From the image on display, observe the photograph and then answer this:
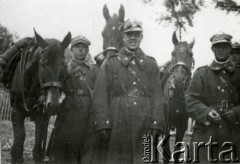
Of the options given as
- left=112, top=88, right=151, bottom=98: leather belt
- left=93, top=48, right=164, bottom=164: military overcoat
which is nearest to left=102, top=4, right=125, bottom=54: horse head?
left=93, top=48, right=164, bottom=164: military overcoat

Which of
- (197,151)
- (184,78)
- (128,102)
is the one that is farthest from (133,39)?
(184,78)

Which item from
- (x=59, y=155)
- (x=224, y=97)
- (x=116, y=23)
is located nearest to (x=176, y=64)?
(x=116, y=23)

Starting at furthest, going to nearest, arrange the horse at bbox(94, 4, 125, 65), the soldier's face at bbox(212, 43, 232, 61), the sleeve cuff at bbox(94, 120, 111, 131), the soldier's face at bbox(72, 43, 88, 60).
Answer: the horse at bbox(94, 4, 125, 65) < the soldier's face at bbox(72, 43, 88, 60) < the soldier's face at bbox(212, 43, 232, 61) < the sleeve cuff at bbox(94, 120, 111, 131)

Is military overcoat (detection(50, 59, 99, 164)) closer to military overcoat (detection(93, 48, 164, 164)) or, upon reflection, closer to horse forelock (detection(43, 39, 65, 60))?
horse forelock (detection(43, 39, 65, 60))

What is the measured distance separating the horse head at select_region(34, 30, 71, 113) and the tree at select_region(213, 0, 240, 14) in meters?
2.32

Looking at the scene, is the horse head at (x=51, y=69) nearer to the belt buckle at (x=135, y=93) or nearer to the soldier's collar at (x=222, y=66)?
the belt buckle at (x=135, y=93)

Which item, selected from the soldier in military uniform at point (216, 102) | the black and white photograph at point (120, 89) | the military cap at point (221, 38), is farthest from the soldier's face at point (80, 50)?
the military cap at point (221, 38)

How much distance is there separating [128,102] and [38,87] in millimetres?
1407

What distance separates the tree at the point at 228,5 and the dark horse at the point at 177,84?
2.51ft

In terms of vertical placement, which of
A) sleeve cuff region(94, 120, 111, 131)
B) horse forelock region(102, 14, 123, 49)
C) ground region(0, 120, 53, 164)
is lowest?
ground region(0, 120, 53, 164)

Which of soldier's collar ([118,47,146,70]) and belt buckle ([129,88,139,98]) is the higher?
soldier's collar ([118,47,146,70])

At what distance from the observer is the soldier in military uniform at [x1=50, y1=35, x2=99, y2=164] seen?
445 centimetres

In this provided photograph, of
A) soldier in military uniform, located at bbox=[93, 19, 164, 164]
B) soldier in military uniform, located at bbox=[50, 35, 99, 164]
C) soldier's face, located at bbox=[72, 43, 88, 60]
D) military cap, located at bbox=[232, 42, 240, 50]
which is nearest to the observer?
soldier in military uniform, located at bbox=[93, 19, 164, 164]

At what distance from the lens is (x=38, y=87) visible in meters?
4.47
